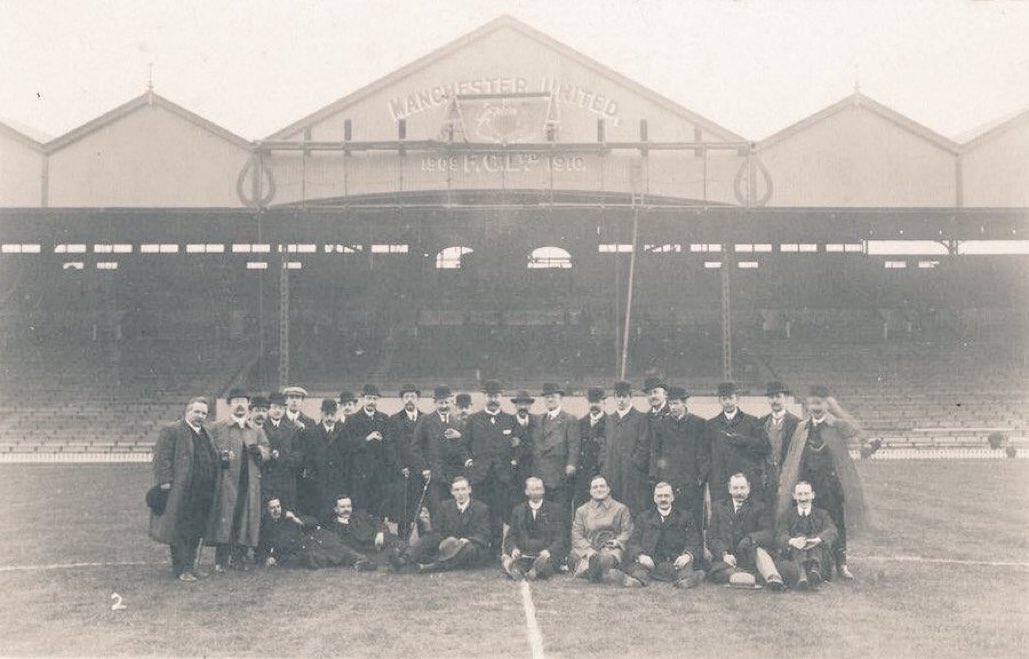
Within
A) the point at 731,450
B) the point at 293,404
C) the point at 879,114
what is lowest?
the point at 731,450

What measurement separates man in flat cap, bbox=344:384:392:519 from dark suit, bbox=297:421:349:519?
130mm

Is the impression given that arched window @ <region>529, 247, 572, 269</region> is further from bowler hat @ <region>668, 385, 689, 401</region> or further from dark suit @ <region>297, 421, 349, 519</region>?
bowler hat @ <region>668, 385, 689, 401</region>

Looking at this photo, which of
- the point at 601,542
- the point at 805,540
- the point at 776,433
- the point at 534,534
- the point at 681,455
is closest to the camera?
the point at 805,540

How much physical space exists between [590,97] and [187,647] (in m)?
21.0

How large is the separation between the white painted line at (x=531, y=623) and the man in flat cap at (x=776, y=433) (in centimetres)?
241

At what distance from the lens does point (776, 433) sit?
28.8ft

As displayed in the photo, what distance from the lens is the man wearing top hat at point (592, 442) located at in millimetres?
9141

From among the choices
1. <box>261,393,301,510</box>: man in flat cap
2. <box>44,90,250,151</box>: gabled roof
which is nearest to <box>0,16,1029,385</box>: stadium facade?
<box>44,90,250,151</box>: gabled roof

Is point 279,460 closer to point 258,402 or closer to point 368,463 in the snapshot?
point 258,402

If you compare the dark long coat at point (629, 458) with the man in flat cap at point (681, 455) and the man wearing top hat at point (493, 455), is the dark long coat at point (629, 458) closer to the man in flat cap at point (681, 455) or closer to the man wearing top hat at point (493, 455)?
the man in flat cap at point (681, 455)

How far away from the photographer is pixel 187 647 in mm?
6012

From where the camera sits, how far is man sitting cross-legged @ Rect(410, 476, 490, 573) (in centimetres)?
855

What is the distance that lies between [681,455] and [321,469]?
133 inches

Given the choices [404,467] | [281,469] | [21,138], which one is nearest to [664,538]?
[404,467]
